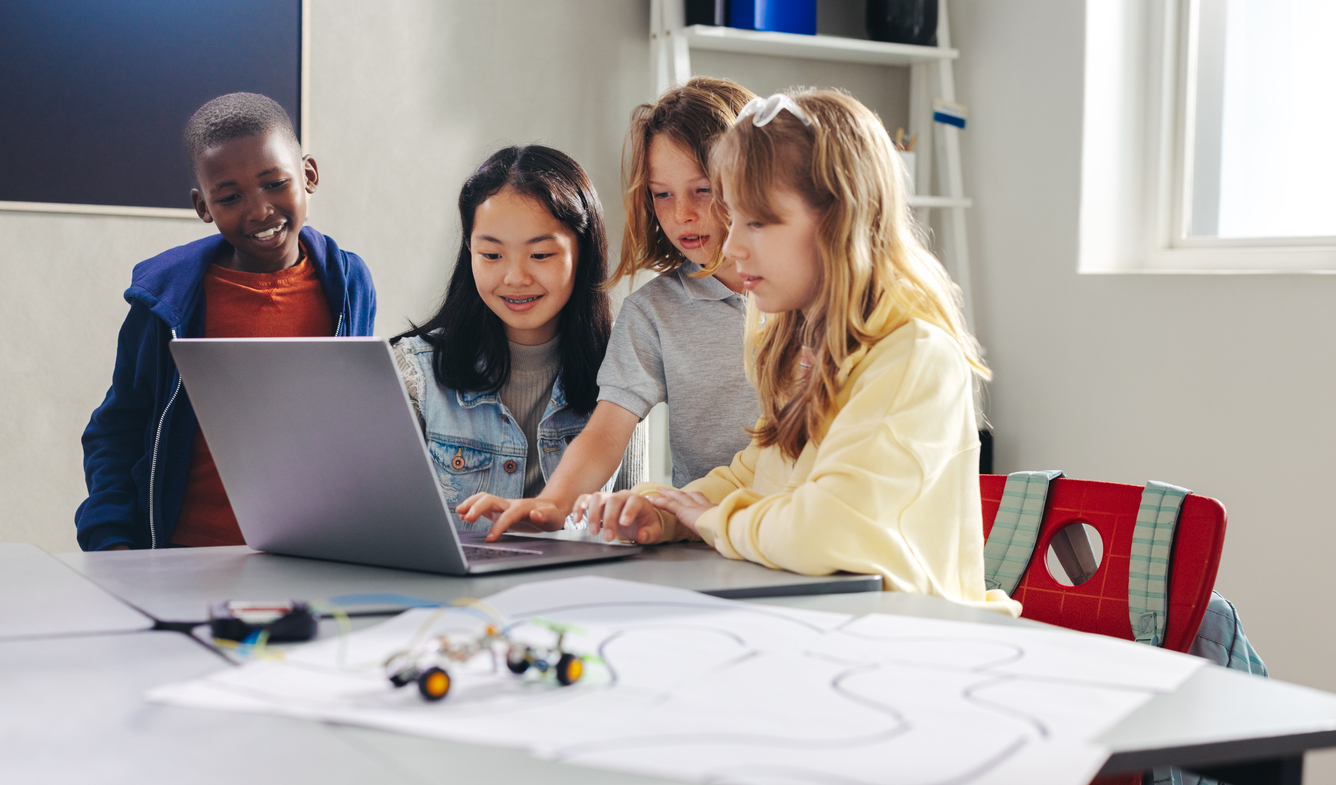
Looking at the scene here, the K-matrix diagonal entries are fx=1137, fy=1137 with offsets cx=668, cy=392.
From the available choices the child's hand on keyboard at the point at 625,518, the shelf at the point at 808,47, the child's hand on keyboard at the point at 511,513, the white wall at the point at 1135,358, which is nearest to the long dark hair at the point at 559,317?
the child's hand on keyboard at the point at 511,513

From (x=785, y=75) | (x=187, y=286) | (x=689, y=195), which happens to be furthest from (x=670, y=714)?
(x=785, y=75)

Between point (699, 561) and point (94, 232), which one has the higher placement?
point (94, 232)

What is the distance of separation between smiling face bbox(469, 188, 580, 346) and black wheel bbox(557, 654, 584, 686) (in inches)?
37.1

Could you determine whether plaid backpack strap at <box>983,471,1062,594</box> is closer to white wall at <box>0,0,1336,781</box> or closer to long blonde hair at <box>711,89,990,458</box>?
long blonde hair at <box>711,89,990,458</box>

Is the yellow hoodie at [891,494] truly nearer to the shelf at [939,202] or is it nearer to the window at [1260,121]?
the window at [1260,121]

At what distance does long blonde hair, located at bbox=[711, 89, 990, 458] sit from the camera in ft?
3.53

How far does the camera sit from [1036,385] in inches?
100

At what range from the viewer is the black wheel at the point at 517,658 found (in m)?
0.62

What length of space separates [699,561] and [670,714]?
460mm

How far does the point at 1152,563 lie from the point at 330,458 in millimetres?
826

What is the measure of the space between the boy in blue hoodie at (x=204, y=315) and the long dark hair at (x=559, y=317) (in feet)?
0.64

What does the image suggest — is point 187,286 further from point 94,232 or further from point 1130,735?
point 1130,735

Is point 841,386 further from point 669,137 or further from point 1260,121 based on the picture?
point 1260,121

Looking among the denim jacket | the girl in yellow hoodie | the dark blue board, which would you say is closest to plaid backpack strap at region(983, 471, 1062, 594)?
the girl in yellow hoodie
